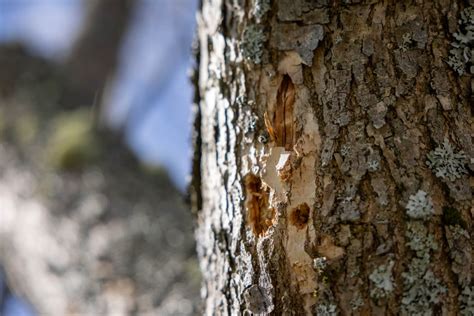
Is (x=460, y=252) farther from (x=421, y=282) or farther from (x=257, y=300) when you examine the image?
(x=257, y=300)

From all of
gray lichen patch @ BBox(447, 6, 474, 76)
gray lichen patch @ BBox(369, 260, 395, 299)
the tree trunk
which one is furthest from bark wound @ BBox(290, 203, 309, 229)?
gray lichen patch @ BBox(447, 6, 474, 76)

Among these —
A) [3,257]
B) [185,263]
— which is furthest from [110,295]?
[3,257]

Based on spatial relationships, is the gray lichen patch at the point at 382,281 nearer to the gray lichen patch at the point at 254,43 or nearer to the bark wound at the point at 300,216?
the bark wound at the point at 300,216

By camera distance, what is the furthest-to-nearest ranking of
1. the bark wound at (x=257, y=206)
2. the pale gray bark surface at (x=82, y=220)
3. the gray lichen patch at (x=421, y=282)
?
the pale gray bark surface at (x=82, y=220) → the bark wound at (x=257, y=206) → the gray lichen patch at (x=421, y=282)

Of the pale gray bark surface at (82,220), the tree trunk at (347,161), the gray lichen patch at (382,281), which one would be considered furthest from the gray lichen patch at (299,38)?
the pale gray bark surface at (82,220)

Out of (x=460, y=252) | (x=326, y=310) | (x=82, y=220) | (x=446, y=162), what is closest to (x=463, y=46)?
(x=446, y=162)

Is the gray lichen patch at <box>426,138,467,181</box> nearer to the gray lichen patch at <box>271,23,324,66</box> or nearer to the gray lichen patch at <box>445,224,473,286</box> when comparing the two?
the gray lichen patch at <box>445,224,473,286</box>

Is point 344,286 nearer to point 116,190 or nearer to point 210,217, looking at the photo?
point 210,217
